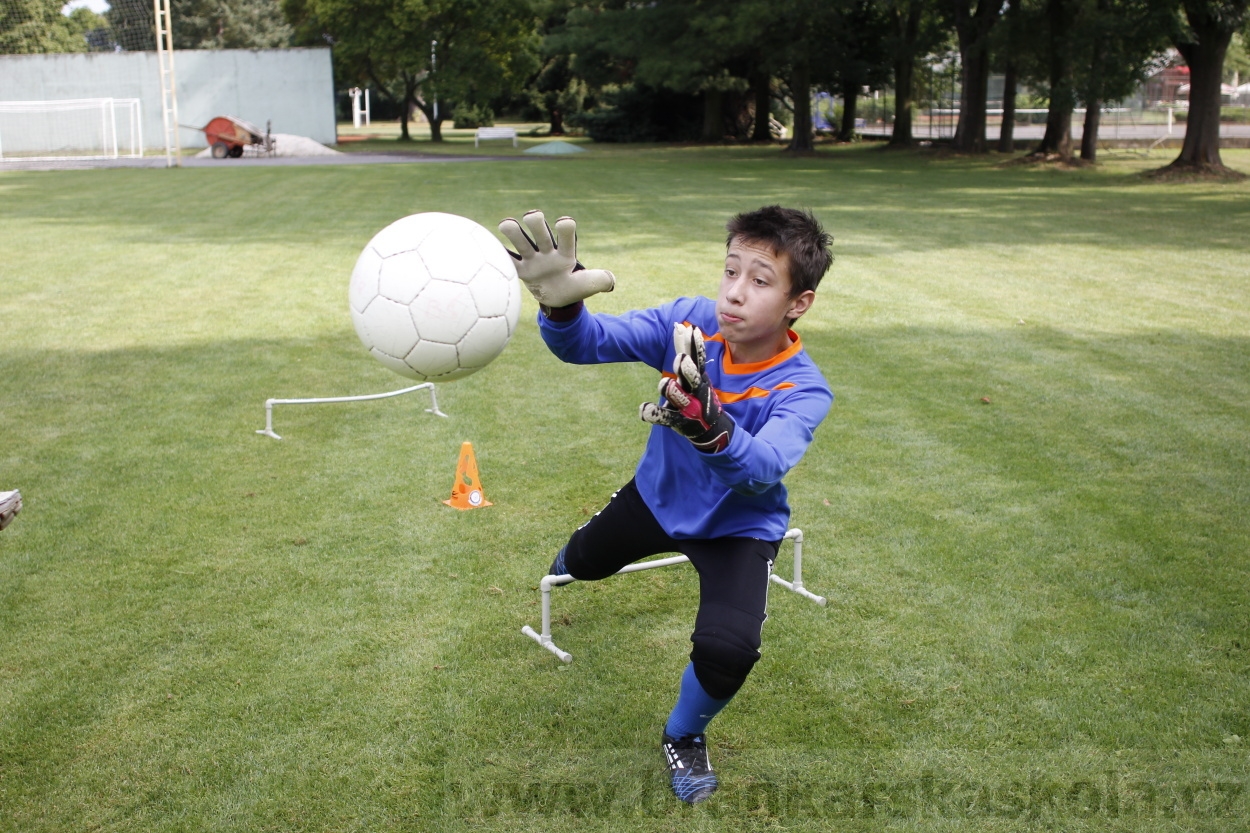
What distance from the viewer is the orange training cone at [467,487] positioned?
5.51 meters

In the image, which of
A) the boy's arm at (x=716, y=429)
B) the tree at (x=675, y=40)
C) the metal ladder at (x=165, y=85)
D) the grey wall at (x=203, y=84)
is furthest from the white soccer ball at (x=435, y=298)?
the grey wall at (x=203, y=84)

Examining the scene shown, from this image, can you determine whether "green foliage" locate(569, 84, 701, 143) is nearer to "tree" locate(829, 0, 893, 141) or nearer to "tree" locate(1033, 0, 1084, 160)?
"tree" locate(829, 0, 893, 141)

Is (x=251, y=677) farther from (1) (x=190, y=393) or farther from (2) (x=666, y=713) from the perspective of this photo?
(1) (x=190, y=393)

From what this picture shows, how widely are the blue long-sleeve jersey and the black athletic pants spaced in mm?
64

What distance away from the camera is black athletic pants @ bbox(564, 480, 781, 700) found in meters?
3.12

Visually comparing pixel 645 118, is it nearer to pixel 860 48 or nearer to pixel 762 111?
pixel 762 111

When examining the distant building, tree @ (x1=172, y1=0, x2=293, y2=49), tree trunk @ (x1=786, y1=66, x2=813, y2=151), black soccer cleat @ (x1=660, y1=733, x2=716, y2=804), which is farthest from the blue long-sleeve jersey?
the distant building

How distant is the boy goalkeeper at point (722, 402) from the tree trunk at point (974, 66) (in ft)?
90.1

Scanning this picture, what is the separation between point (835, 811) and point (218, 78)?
144 feet

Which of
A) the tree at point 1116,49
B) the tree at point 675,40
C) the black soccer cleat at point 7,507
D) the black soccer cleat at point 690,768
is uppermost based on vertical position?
the tree at point 675,40

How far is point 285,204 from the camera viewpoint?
19.4 m

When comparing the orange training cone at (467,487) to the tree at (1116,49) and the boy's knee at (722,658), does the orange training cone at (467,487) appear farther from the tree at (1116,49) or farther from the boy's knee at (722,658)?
the tree at (1116,49)

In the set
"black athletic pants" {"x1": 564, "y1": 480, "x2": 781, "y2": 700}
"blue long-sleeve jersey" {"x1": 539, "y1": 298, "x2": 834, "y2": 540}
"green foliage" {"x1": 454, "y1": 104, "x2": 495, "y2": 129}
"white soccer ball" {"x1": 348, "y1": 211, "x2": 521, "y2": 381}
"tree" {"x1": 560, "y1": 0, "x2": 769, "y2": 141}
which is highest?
"tree" {"x1": 560, "y1": 0, "x2": 769, "y2": 141}

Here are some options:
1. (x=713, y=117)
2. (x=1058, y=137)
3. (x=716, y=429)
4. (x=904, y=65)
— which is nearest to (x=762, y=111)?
(x=713, y=117)
